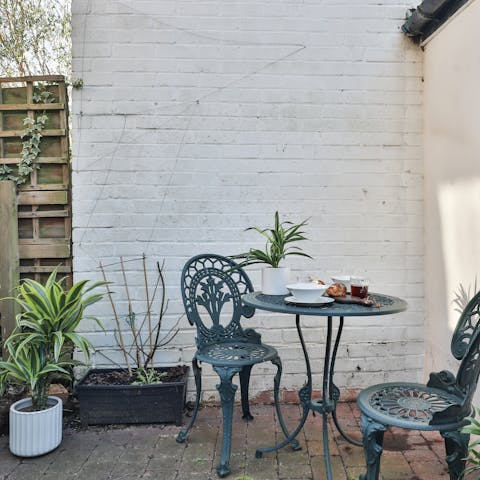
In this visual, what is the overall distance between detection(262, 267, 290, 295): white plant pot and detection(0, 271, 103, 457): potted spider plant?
1.07 metres

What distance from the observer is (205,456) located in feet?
7.81

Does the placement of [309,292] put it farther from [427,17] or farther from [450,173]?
[427,17]

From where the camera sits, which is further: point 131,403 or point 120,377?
point 120,377

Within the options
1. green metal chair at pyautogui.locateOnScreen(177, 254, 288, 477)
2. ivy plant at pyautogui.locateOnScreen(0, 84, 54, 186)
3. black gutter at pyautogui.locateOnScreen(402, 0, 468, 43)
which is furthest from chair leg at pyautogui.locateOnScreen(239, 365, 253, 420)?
black gutter at pyautogui.locateOnScreen(402, 0, 468, 43)

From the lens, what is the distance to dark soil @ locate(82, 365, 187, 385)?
2854 millimetres

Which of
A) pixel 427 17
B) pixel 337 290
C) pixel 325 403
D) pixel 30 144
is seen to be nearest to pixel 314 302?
pixel 337 290

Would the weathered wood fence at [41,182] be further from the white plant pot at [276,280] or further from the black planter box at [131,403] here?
the white plant pot at [276,280]

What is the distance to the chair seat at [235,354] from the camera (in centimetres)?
229

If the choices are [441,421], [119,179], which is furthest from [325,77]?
[441,421]

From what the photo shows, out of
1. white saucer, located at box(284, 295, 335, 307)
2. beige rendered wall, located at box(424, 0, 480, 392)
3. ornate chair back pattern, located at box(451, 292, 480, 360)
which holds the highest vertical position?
beige rendered wall, located at box(424, 0, 480, 392)

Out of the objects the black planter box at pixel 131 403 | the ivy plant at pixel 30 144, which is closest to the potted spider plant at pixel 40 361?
the black planter box at pixel 131 403

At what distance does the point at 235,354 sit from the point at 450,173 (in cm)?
172

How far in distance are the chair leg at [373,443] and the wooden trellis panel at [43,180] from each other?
2222 millimetres

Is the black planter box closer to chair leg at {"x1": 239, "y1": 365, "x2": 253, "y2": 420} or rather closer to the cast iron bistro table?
chair leg at {"x1": 239, "y1": 365, "x2": 253, "y2": 420}
